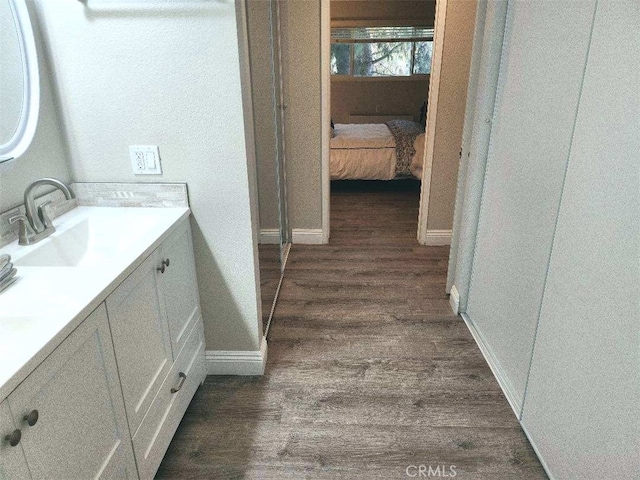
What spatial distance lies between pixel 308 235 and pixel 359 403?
6.65 ft

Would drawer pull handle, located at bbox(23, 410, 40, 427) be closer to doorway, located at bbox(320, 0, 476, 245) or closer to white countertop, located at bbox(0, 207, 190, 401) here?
white countertop, located at bbox(0, 207, 190, 401)

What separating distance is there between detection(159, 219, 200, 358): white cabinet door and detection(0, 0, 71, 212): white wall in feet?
1.75

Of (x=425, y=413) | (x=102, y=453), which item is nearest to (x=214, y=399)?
(x=102, y=453)

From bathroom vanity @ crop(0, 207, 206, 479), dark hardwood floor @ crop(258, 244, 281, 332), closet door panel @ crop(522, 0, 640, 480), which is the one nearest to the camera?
bathroom vanity @ crop(0, 207, 206, 479)

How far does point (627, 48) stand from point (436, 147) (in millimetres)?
2337

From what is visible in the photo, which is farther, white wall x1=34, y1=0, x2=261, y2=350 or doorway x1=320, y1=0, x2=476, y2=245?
doorway x1=320, y1=0, x2=476, y2=245

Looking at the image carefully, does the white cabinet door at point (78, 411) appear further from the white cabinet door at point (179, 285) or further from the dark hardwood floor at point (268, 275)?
the dark hardwood floor at point (268, 275)

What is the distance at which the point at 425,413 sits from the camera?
1.92 metres

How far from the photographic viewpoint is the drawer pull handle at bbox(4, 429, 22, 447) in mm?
850

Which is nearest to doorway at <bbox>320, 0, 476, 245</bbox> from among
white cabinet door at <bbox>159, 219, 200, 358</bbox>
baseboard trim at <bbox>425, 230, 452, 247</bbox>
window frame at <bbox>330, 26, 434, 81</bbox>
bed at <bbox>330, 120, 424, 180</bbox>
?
baseboard trim at <bbox>425, 230, 452, 247</bbox>

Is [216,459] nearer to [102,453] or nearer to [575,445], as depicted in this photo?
[102,453]

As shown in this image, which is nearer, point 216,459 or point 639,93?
point 639,93

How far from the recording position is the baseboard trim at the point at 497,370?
190 cm

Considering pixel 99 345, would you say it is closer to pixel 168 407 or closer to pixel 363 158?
pixel 168 407
